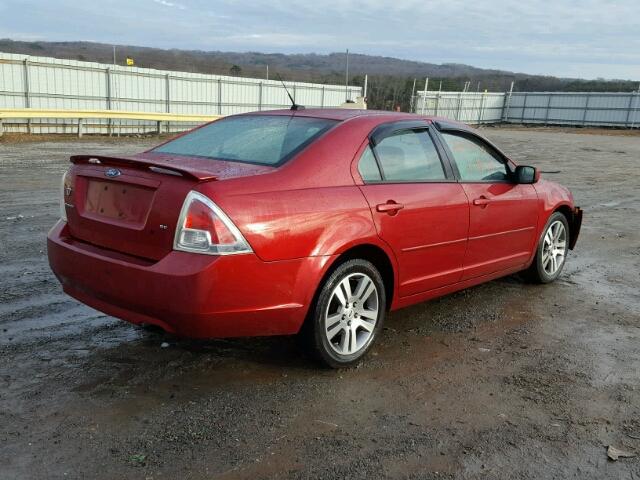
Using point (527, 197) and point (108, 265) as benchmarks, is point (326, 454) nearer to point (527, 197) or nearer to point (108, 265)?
point (108, 265)

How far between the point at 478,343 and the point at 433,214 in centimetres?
102

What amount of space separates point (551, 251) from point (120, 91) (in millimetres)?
23596

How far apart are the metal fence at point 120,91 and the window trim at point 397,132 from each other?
1993 cm

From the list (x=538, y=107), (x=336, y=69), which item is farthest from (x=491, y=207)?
(x=336, y=69)

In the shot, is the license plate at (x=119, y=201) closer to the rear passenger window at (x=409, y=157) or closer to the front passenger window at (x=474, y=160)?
the rear passenger window at (x=409, y=157)

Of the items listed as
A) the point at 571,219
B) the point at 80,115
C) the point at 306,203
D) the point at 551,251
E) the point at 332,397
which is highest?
the point at 306,203

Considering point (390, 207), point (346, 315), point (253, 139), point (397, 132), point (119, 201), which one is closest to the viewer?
point (119, 201)

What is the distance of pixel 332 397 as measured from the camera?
353 cm

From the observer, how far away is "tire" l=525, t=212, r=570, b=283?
19.0ft

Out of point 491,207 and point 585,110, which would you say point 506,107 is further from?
point 491,207

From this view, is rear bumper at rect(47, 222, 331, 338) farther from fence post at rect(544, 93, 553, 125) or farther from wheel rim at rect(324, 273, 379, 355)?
fence post at rect(544, 93, 553, 125)

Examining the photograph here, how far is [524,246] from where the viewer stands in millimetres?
5449

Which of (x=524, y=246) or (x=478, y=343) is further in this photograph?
(x=524, y=246)

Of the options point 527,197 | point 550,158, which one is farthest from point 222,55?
point 527,197
